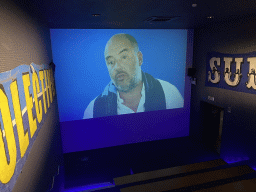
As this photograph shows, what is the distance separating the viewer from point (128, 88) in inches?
218

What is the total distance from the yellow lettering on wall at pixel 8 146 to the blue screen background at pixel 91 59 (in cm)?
364

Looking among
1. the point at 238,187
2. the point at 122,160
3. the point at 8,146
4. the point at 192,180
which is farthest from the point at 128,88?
the point at 8,146

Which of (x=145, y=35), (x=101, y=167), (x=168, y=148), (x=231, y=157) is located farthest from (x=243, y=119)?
(x=101, y=167)

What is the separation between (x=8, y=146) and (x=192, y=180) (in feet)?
11.9

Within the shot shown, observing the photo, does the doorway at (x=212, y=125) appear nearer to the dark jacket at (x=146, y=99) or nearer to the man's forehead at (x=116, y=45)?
the dark jacket at (x=146, y=99)

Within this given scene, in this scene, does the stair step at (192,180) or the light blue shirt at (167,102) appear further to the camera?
the light blue shirt at (167,102)

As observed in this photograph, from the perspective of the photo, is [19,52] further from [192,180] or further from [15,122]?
[192,180]

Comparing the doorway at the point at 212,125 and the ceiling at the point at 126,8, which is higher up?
the ceiling at the point at 126,8

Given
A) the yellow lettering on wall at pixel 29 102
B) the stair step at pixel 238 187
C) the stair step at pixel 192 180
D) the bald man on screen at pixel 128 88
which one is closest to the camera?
the yellow lettering on wall at pixel 29 102

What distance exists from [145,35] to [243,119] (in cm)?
346

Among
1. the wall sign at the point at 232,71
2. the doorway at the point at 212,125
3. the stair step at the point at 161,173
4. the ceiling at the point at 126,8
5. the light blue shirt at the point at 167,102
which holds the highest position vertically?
the ceiling at the point at 126,8

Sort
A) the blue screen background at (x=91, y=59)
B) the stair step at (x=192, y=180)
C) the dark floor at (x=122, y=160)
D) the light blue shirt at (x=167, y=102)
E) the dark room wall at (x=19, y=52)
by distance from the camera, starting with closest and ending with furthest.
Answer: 1. the dark room wall at (x=19, y=52)
2. the stair step at (x=192, y=180)
3. the dark floor at (x=122, y=160)
4. the blue screen background at (x=91, y=59)
5. the light blue shirt at (x=167, y=102)

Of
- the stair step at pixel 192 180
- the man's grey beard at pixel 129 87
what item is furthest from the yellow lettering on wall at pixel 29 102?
the man's grey beard at pixel 129 87

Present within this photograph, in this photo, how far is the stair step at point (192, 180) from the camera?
11.7 feet
